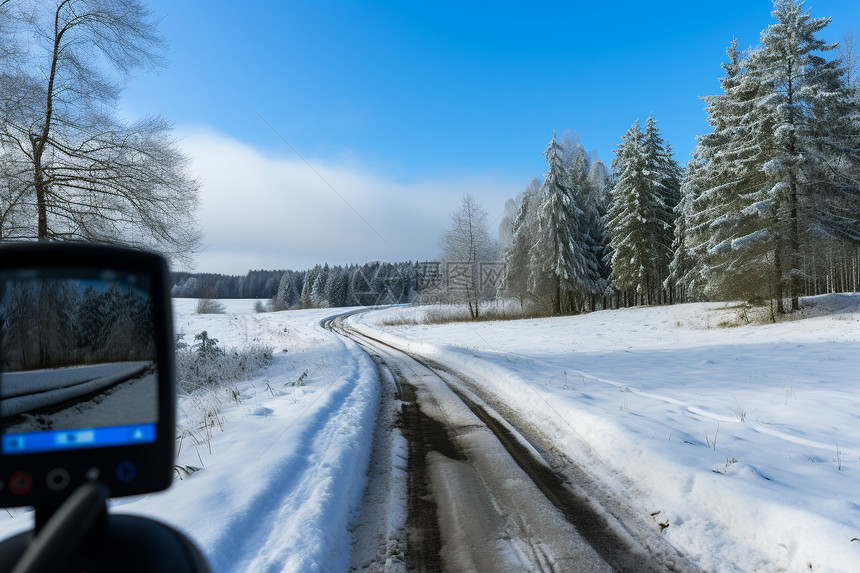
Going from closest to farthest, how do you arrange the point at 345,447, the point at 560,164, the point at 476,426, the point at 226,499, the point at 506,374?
the point at 226,499
the point at 345,447
the point at 476,426
the point at 506,374
the point at 560,164

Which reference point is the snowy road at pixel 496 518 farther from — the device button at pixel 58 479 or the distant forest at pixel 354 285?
the distant forest at pixel 354 285

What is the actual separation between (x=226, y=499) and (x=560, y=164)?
3789 centimetres

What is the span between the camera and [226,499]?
3799 millimetres

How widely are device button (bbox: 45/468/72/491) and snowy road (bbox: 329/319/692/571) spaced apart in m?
2.79

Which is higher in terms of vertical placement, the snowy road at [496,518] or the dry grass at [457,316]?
the dry grass at [457,316]

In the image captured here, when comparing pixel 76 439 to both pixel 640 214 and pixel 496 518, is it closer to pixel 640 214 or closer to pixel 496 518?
pixel 496 518

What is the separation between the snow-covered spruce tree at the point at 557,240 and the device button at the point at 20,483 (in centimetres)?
3806

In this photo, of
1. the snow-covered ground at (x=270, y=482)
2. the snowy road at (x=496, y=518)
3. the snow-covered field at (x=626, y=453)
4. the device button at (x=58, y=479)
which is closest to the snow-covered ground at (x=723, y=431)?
the snow-covered field at (x=626, y=453)

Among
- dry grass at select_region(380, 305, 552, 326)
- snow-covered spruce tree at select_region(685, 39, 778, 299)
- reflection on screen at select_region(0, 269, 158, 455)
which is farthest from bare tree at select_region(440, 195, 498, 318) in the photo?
reflection on screen at select_region(0, 269, 158, 455)

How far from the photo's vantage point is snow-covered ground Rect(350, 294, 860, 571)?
340cm

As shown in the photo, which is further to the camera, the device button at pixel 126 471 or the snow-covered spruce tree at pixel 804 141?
the snow-covered spruce tree at pixel 804 141

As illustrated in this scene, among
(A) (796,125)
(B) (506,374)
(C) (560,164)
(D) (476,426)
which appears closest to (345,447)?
(D) (476,426)

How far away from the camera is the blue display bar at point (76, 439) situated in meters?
0.98

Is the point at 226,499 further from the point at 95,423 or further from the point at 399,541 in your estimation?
the point at 95,423
